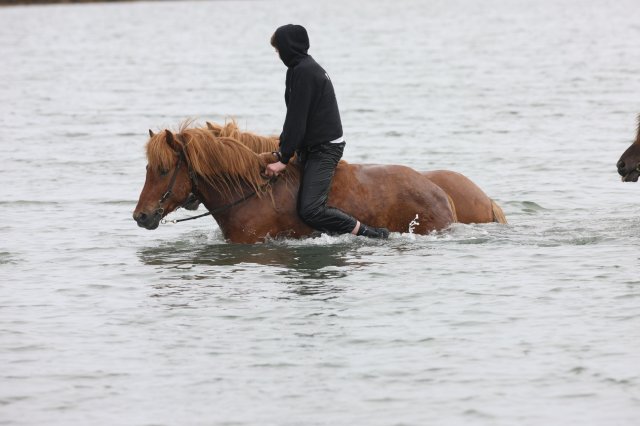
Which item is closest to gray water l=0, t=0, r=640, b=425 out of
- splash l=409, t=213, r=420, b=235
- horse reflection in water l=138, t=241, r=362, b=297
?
horse reflection in water l=138, t=241, r=362, b=297

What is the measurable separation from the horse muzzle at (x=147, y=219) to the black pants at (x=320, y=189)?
4.86 ft

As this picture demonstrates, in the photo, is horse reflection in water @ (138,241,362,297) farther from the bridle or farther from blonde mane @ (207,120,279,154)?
blonde mane @ (207,120,279,154)

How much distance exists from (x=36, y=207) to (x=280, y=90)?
22.3 m

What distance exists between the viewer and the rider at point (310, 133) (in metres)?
12.5

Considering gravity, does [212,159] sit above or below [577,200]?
above

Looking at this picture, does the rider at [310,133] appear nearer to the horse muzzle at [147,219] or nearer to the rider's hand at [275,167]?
the rider's hand at [275,167]

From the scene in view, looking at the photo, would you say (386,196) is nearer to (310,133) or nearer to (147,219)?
(310,133)

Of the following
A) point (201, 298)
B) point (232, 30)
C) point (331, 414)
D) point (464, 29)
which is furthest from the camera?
point (232, 30)

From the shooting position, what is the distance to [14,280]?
12.8 m

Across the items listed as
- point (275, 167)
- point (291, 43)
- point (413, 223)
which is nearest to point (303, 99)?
point (291, 43)

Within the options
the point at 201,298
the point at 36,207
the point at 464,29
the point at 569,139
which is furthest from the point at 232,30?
the point at 201,298

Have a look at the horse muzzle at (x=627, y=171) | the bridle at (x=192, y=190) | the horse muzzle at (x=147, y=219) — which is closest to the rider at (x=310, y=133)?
the bridle at (x=192, y=190)

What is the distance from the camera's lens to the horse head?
12.8 meters

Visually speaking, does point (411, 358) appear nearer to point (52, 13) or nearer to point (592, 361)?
point (592, 361)
